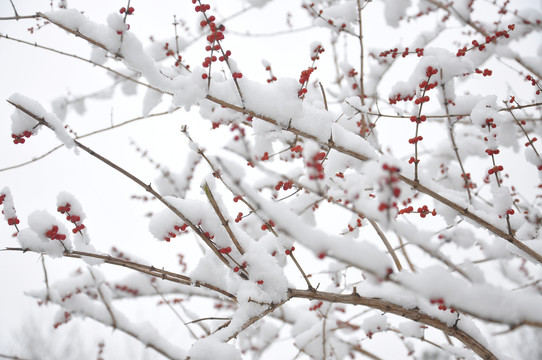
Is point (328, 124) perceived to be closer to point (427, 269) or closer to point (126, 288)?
point (427, 269)

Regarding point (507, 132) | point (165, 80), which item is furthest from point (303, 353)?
point (507, 132)

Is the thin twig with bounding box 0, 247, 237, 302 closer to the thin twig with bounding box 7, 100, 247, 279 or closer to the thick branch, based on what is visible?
the thin twig with bounding box 7, 100, 247, 279

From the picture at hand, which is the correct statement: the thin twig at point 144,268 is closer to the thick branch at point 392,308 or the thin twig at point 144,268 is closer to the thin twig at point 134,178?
the thin twig at point 134,178

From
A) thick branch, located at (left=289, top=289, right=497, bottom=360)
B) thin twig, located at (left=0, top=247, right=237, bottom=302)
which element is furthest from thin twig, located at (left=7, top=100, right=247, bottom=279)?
thick branch, located at (left=289, top=289, right=497, bottom=360)

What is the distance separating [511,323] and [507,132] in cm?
256

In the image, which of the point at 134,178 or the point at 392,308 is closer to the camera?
the point at 134,178

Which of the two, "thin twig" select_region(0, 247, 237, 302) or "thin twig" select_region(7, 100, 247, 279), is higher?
"thin twig" select_region(7, 100, 247, 279)

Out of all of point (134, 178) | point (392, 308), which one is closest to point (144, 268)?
point (134, 178)

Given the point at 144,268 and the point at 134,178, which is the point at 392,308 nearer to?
the point at 144,268

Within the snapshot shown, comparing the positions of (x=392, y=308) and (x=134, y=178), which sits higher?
(x=134, y=178)

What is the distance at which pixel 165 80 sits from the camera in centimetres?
166

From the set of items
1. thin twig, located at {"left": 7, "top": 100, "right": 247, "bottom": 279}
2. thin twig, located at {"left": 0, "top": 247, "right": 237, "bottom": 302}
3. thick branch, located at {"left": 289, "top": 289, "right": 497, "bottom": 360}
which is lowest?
thin twig, located at {"left": 0, "top": 247, "right": 237, "bottom": 302}

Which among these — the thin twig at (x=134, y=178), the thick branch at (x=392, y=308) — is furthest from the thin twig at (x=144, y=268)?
the thick branch at (x=392, y=308)

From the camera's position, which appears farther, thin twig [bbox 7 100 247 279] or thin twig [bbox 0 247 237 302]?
thin twig [bbox 0 247 237 302]
